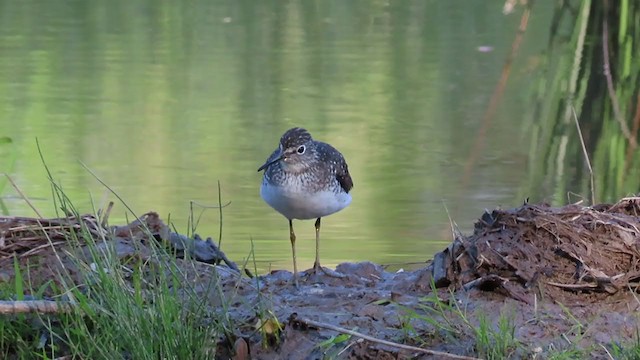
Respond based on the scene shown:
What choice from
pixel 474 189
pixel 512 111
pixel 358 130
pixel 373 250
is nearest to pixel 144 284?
pixel 373 250

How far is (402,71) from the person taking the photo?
12141 millimetres

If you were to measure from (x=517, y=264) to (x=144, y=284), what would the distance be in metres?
1.32

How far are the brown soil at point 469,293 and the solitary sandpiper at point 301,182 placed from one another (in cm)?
40

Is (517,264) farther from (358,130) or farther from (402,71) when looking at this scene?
(402,71)

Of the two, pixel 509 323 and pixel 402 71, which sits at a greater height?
pixel 509 323

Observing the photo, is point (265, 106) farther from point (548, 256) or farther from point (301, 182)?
point (548, 256)

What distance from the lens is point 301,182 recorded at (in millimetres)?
5598

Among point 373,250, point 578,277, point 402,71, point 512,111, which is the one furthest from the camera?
point 402,71

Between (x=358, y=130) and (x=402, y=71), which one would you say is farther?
(x=402, y=71)

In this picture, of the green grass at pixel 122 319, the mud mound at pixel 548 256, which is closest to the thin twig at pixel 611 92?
the mud mound at pixel 548 256

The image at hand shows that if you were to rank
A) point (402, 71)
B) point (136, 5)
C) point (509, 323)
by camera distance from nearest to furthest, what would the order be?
point (509, 323) < point (402, 71) < point (136, 5)

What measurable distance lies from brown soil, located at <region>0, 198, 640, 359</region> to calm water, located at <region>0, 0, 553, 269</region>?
1.02 meters

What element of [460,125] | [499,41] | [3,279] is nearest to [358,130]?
[460,125]

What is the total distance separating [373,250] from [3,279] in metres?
2.33
